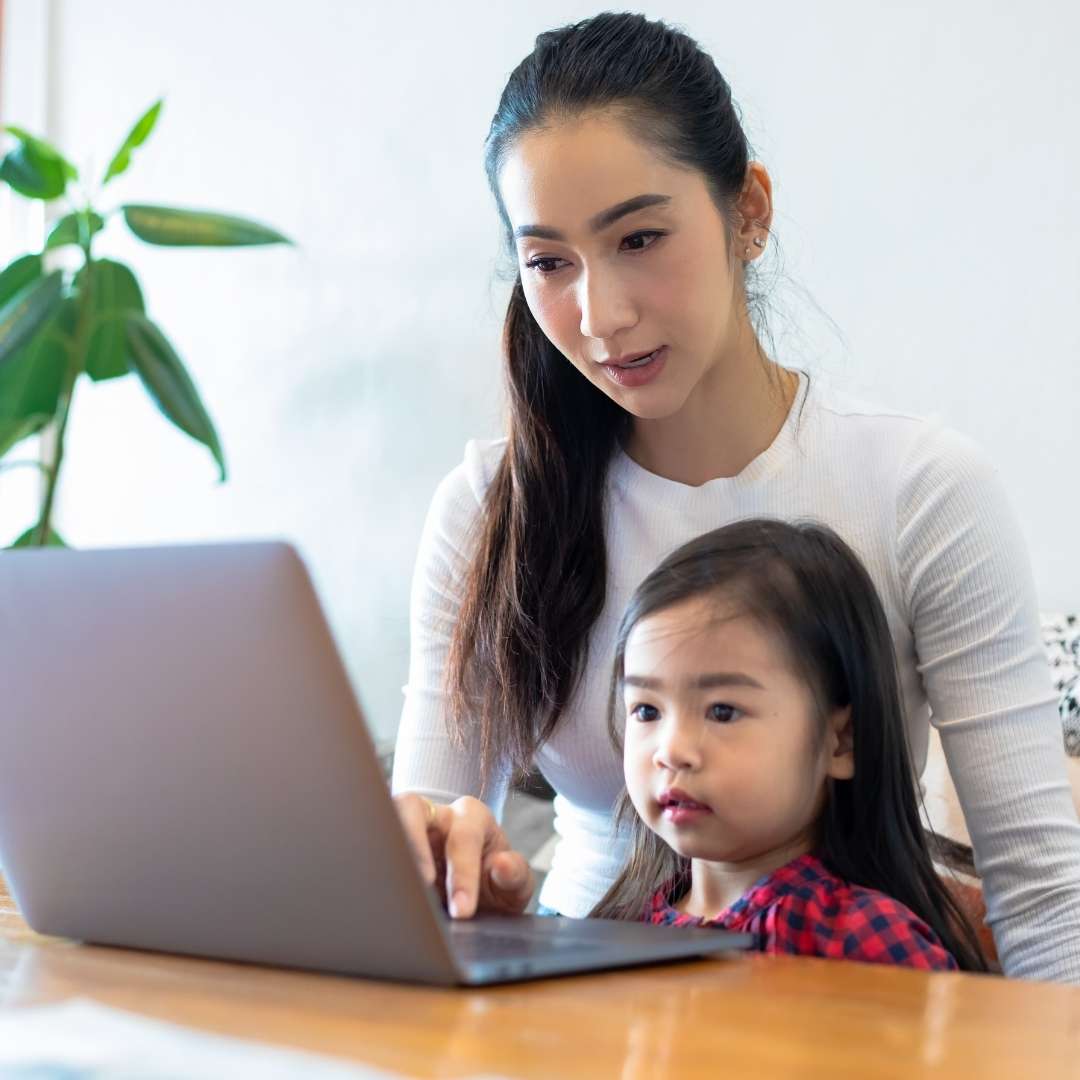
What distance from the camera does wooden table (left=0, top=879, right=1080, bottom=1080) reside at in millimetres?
556

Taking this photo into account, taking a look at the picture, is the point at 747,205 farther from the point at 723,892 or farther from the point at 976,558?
the point at 723,892

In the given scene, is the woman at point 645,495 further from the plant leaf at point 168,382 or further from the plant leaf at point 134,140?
the plant leaf at point 134,140

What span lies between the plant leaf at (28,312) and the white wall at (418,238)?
52 centimetres

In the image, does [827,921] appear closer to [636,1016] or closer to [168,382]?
[636,1016]

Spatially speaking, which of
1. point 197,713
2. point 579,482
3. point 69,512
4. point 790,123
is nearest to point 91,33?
point 69,512

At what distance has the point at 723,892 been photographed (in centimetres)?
119

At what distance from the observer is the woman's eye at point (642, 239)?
1.28 m

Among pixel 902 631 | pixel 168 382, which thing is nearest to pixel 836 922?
pixel 902 631

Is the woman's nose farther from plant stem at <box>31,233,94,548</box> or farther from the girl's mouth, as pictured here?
plant stem at <box>31,233,94,548</box>

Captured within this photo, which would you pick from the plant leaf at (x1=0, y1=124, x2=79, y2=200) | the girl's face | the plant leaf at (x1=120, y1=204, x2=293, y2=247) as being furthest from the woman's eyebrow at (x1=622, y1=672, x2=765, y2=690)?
the plant leaf at (x1=0, y1=124, x2=79, y2=200)

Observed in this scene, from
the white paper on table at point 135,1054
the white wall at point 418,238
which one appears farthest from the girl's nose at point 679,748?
the white wall at point 418,238

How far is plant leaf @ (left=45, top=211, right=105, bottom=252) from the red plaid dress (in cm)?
189

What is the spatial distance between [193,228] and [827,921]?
1.86 m

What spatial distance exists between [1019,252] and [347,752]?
1879 millimetres
